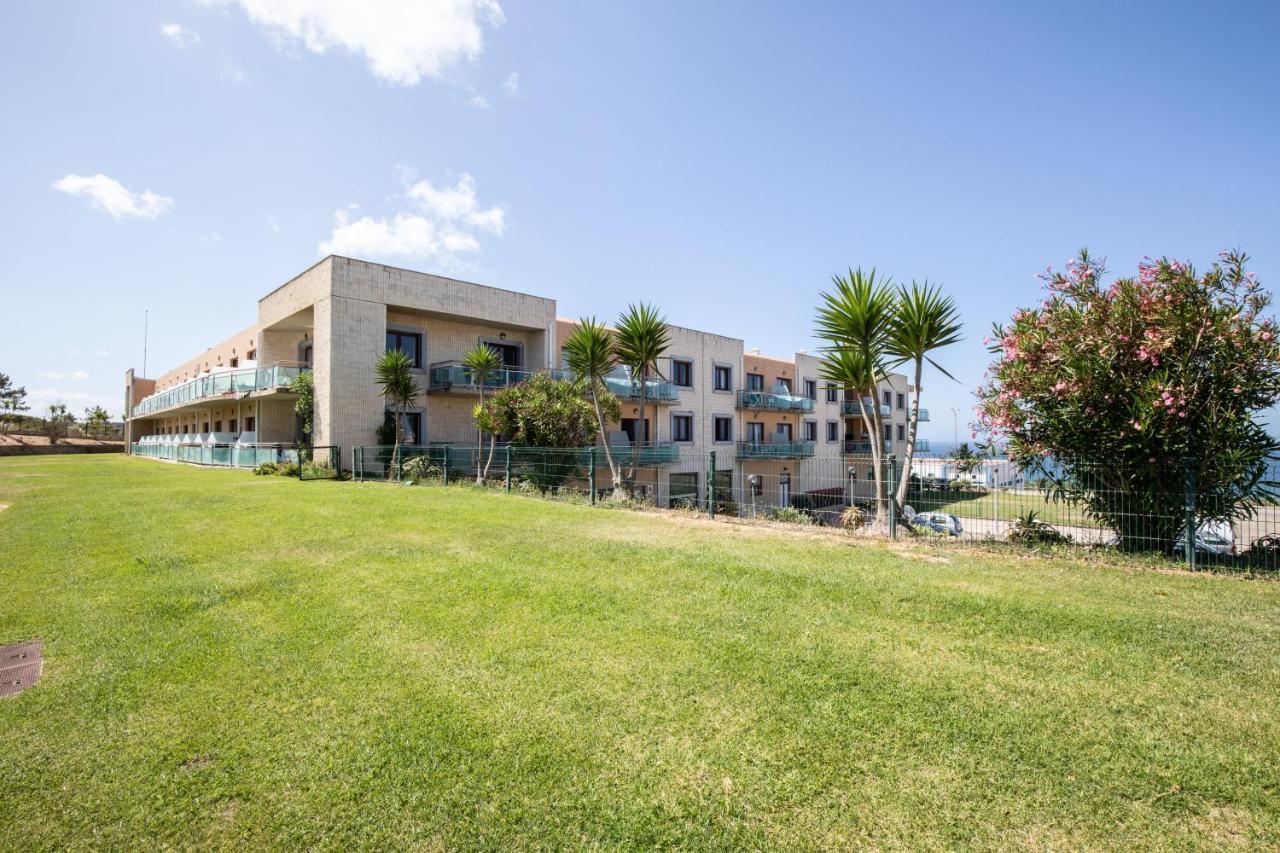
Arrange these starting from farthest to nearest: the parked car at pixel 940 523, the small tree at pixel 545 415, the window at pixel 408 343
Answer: the window at pixel 408 343 < the small tree at pixel 545 415 < the parked car at pixel 940 523

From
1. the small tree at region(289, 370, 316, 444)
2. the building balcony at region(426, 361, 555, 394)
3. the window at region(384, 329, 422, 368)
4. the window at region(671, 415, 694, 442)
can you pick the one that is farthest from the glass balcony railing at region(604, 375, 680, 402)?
the small tree at region(289, 370, 316, 444)

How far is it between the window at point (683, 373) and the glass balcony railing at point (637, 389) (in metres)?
1.82

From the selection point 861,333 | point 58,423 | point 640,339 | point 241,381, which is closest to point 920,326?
point 861,333

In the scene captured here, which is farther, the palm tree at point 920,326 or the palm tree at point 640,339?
the palm tree at point 640,339

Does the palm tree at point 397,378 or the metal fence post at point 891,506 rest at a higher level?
the palm tree at point 397,378

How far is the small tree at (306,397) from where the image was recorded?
2258cm

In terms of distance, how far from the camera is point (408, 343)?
79.8 feet

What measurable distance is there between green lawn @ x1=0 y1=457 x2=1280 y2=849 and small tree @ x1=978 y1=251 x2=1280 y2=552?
4.36 feet

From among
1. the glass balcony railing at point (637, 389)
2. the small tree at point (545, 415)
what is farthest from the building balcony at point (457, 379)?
the small tree at point (545, 415)

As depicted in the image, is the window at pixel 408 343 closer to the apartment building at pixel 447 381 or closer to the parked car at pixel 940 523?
the apartment building at pixel 447 381

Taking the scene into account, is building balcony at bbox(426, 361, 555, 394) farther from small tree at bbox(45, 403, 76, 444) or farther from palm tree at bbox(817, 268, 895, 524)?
small tree at bbox(45, 403, 76, 444)

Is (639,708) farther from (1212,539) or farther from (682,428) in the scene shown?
(682,428)

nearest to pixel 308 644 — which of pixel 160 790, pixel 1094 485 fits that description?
pixel 160 790

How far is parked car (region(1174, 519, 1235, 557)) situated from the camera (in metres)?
6.68
